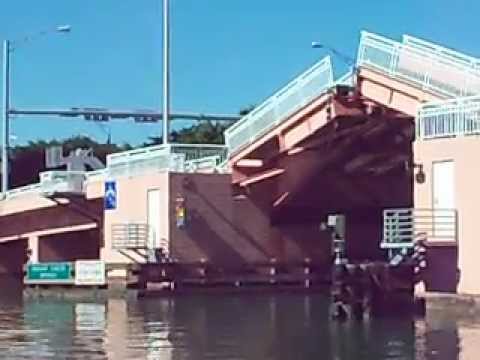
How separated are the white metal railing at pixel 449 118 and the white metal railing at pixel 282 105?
9.45 meters

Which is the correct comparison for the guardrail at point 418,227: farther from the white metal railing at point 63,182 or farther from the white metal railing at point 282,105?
the white metal railing at point 63,182

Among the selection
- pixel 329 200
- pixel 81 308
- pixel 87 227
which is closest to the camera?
pixel 81 308

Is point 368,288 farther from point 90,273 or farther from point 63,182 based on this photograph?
point 63,182

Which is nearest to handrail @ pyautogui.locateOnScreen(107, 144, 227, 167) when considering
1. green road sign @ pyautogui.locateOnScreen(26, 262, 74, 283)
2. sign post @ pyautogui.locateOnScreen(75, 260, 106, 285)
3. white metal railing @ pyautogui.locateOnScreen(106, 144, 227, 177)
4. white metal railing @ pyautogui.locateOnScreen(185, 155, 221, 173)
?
white metal railing @ pyautogui.locateOnScreen(106, 144, 227, 177)

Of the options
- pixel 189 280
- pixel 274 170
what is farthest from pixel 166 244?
pixel 274 170

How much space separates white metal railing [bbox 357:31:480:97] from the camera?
1667 inches

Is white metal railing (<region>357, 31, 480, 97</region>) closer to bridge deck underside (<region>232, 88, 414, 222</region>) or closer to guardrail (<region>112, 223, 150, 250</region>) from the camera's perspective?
bridge deck underside (<region>232, 88, 414, 222</region>)

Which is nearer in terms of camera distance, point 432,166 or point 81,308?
point 432,166

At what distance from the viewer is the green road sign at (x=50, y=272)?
6069cm

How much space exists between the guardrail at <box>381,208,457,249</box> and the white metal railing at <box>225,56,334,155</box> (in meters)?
11.0

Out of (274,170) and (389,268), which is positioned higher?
(274,170)

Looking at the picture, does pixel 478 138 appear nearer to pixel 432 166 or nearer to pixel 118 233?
pixel 432 166

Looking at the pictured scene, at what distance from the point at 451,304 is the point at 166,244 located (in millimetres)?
21205

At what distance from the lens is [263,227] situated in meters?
59.8
